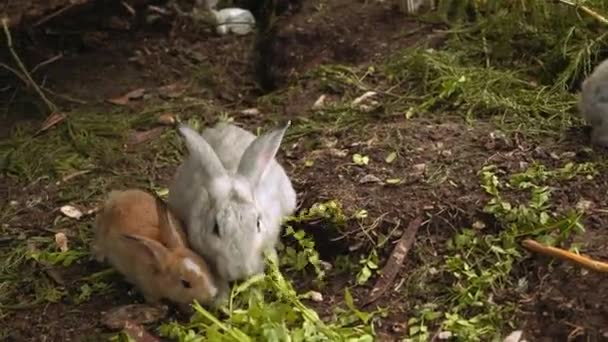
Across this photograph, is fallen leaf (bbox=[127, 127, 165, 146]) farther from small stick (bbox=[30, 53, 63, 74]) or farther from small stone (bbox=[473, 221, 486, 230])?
small stone (bbox=[473, 221, 486, 230])

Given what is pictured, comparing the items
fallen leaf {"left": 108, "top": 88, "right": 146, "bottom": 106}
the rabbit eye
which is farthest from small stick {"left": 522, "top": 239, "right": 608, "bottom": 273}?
fallen leaf {"left": 108, "top": 88, "right": 146, "bottom": 106}

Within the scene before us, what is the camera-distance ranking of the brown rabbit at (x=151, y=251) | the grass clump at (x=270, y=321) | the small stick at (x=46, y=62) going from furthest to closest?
1. the small stick at (x=46, y=62)
2. the brown rabbit at (x=151, y=251)
3. the grass clump at (x=270, y=321)

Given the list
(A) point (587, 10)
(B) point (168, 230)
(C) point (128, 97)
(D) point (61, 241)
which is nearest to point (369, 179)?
(B) point (168, 230)

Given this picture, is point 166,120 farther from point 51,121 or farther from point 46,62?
point 46,62

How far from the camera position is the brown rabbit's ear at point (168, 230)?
15.0ft

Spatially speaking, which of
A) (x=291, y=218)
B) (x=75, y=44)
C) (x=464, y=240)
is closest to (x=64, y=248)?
(x=291, y=218)

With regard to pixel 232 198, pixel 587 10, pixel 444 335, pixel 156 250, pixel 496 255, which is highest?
pixel 587 10

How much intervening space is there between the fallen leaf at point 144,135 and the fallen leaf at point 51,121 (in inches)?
20.7

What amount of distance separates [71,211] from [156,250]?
1282mm

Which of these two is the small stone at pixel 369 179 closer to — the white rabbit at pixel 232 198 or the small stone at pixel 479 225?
the white rabbit at pixel 232 198

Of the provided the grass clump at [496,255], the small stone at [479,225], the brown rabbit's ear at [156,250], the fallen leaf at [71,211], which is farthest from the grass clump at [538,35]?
the brown rabbit's ear at [156,250]

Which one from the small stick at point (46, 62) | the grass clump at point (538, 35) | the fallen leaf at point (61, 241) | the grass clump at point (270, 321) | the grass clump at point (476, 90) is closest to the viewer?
the grass clump at point (270, 321)

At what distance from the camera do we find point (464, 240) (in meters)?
4.76

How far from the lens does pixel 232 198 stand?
4.61 m
